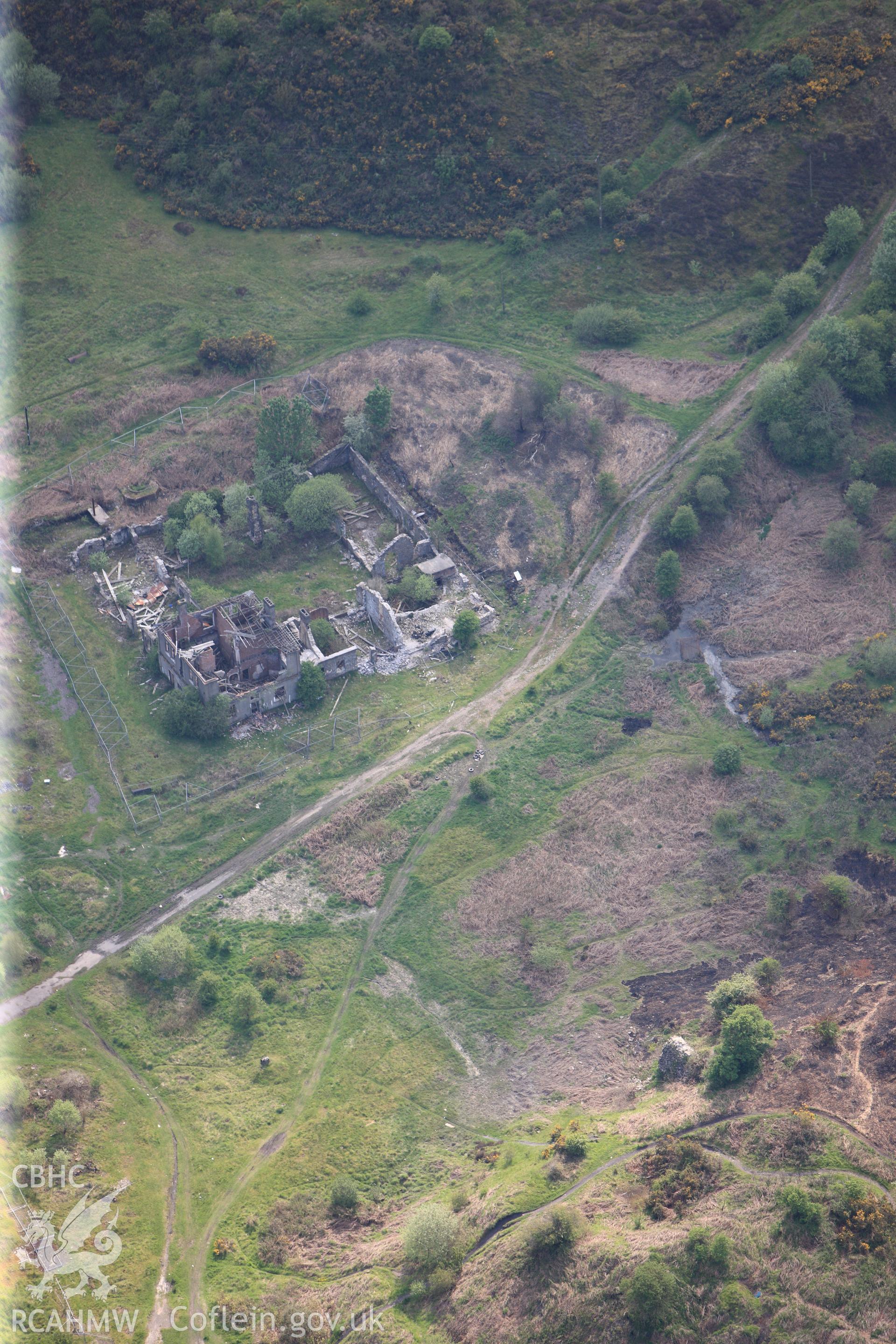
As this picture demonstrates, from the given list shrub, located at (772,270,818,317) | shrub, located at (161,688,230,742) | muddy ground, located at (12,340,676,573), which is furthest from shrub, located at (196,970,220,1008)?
shrub, located at (772,270,818,317)

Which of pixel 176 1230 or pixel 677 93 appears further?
pixel 677 93

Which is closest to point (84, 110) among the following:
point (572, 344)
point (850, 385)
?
point (572, 344)

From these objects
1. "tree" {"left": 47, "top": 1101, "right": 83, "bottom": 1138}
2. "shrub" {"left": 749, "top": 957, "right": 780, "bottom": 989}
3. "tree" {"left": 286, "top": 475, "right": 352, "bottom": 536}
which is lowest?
"tree" {"left": 47, "top": 1101, "right": 83, "bottom": 1138}

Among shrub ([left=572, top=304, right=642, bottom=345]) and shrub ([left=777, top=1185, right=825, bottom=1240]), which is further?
shrub ([left=572, top=304, right=642, bottom=345])

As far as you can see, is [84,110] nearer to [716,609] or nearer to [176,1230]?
[716,609]

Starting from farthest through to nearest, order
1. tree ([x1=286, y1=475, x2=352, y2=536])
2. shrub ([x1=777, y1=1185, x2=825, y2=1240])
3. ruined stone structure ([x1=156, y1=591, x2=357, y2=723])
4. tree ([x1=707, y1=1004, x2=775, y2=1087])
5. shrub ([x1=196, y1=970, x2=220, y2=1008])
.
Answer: tree ([x1=286, y1=475, x2=352, y2=536]) → ruined stone structure ([x1=156, y1=591, x2=357, y2=723]) → shrub ([x1=196, y1=970, x2=220, y2=1008]) → tree ([x1=707, y1=1004, x2=775, y2=1087]) → shrub ([x1=777, y1=1185, x2=825, y2=1240])

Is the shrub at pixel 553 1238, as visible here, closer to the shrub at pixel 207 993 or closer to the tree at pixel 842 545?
the shrub at pixel 207 993

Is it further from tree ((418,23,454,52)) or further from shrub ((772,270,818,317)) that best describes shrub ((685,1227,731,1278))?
tree ((418,23,454,52))
